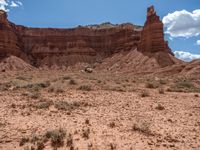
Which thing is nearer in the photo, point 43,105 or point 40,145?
point 40,145

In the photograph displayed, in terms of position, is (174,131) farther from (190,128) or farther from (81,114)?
(81,114)

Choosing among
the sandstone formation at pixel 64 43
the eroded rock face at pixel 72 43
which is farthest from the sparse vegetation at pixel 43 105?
the eroded rock face at pixel 72 43

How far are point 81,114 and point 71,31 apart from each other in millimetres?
69331

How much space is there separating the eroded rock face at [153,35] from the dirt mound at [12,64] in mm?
28141

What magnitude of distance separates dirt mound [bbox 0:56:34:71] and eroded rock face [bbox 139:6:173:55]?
28.1 metres

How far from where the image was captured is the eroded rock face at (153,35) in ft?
172

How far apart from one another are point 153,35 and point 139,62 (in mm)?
7164

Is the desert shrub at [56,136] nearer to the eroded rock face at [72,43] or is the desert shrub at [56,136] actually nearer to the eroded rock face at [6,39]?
the eroded rock face at [6,39]

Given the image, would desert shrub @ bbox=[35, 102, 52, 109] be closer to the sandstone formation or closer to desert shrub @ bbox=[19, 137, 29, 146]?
desert shrub @ bbox=[19, 137, 29, 146]

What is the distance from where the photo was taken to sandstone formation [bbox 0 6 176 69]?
64.7m

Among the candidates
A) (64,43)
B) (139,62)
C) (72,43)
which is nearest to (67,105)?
(139,62)

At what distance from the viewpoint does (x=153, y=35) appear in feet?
176

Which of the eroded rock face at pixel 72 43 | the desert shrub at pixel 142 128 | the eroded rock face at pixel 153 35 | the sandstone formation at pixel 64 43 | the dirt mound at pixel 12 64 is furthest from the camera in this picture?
the eroded rock face at pixel 72 43

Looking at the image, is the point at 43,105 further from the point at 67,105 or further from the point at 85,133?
the point at 85,133
